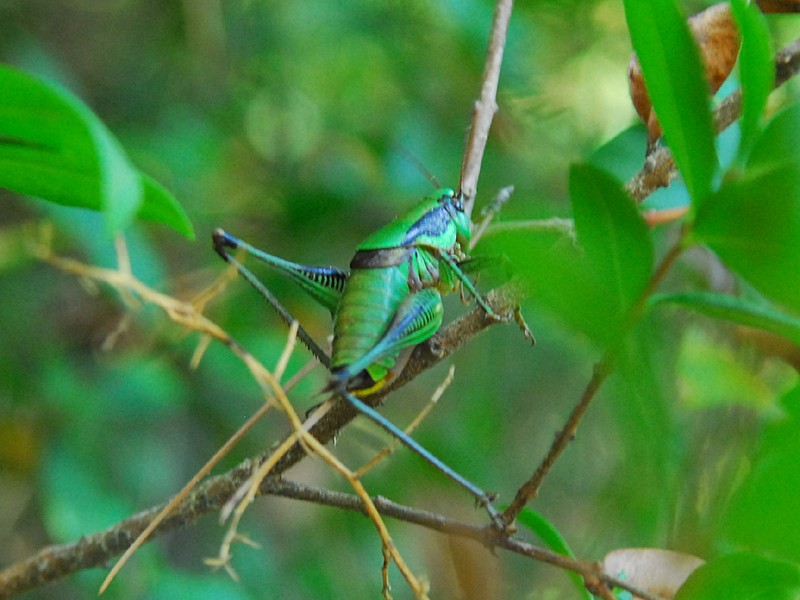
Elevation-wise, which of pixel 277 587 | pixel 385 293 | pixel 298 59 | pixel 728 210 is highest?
pixel 298 59

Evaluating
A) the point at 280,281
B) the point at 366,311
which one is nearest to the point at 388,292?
the point at 366,311

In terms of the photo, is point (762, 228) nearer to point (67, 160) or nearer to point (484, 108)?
point (67, 160)

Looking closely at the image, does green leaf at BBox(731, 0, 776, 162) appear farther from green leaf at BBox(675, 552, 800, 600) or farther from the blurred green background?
the blurred green background

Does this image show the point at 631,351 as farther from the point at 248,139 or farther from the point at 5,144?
the point at 248,139

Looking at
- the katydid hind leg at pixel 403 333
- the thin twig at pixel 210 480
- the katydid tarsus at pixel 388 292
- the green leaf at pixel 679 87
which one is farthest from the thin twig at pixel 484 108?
the green leaf at pixel 679 87

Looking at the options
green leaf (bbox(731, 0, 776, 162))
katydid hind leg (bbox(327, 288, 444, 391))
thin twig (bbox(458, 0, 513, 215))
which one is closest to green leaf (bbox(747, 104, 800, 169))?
green leaf (bbox(731, 0, 776, 162))

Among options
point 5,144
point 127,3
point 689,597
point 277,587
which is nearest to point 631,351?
point 689,597

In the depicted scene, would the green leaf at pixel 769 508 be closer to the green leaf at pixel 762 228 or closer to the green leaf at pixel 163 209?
the green leaf at pixel 762 228
